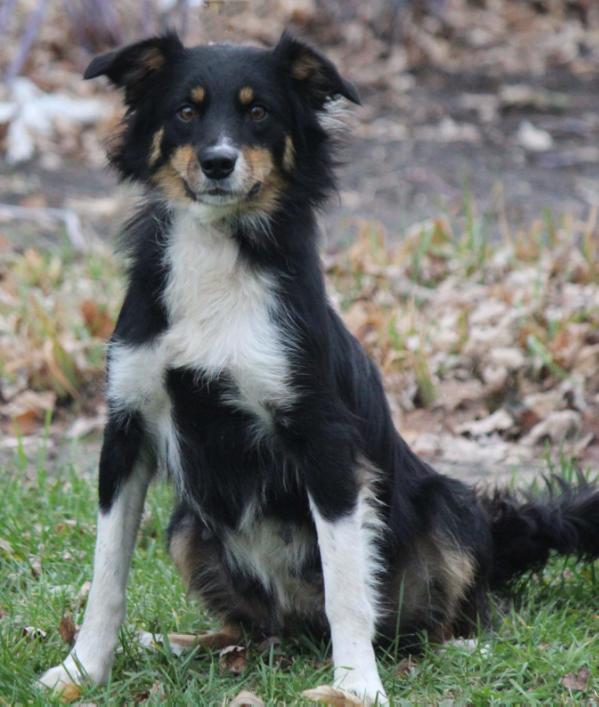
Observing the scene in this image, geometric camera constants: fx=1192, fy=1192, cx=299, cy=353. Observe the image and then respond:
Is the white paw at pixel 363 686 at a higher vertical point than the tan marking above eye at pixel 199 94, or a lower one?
lower

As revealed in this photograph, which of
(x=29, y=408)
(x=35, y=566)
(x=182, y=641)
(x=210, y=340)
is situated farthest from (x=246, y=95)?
(x=29, y=408)

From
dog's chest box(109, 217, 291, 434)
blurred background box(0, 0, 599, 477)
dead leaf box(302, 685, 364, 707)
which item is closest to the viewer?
dead leaf box(302, 685, 364, 707)

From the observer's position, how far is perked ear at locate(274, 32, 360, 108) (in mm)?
3428

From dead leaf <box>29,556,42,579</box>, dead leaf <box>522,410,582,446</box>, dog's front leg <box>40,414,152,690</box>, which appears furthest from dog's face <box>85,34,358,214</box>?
dead leaf <box>522,410,582,446</box>

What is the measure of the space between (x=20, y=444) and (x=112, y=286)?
75.7 inches

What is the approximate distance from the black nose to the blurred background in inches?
20.0

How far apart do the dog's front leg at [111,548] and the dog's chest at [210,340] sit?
111 mm

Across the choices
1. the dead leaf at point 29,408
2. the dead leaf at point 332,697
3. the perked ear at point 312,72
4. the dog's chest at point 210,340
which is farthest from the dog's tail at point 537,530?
the dead leaf at point 29,408

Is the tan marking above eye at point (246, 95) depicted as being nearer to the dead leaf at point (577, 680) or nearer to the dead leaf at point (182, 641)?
the dead leaf at point (182, 641)

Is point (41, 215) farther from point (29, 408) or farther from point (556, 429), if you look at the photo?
point (556, 429)

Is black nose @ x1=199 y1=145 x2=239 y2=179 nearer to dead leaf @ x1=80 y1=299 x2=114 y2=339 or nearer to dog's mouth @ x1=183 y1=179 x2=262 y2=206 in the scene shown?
dog's mouth @ x1=183 y1=179 x2=262 y2=206

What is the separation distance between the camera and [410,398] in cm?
592

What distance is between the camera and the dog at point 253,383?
10.9 ft

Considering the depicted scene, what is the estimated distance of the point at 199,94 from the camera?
338 cm
